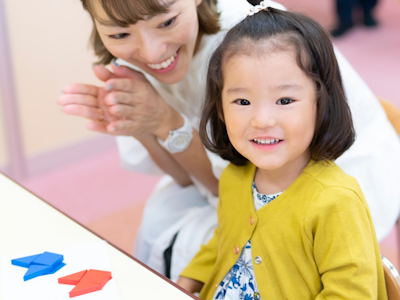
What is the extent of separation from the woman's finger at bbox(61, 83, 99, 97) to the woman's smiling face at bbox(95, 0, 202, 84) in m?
0.12

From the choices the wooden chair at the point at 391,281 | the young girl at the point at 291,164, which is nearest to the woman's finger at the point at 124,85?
the young girl at the point at 291,164

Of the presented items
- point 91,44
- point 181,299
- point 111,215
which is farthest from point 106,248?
point 111,215

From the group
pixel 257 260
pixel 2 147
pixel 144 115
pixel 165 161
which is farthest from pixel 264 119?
pixel 2 147

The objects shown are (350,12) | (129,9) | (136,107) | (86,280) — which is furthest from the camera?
(350,12)

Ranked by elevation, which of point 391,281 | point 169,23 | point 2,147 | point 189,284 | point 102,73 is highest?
point 169,23

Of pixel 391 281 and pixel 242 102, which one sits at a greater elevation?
pixel 242 102

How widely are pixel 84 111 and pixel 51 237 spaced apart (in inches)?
15.0

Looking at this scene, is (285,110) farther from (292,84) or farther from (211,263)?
(211,263)

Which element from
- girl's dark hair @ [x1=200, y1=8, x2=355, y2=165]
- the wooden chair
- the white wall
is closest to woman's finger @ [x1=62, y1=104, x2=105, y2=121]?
girl's dark hair @ [x1=200, y1=8, x2=355, y2=165]

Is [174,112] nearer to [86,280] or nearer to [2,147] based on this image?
[86,280]

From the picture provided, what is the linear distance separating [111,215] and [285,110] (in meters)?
1.67

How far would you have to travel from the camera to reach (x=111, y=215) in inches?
90.7

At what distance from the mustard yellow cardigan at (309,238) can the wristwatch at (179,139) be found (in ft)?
0.95

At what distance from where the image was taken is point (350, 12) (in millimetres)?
4508
